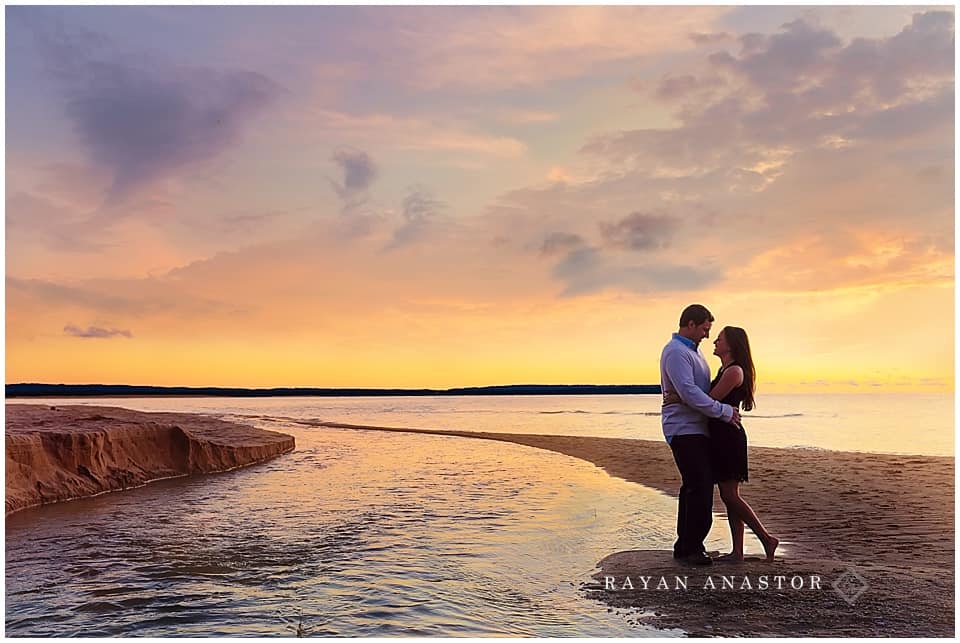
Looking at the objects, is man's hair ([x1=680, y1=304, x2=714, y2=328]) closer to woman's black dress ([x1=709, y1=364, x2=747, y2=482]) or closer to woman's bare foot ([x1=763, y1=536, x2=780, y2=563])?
woman's black dress ([x1=709, y1=364, x2=747, y2=482])

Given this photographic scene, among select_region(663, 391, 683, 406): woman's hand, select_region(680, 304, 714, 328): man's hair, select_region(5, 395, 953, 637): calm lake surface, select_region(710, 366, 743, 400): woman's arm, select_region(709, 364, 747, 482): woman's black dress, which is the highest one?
select_region(680, 304, 714, 328): man's hair

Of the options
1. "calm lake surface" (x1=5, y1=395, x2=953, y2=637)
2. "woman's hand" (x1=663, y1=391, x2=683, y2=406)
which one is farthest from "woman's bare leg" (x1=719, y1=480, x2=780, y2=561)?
"calm lake surface" (x1=5, y1=395, x2=953, y2=637)

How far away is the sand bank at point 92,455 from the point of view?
47.9 ft

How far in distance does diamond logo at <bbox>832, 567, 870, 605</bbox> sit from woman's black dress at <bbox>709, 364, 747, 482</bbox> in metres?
1.25

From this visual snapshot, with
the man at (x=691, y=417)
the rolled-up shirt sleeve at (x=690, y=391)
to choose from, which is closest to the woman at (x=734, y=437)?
the man at (x=691, y=417)

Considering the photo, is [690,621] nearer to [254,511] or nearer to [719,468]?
[719,468]

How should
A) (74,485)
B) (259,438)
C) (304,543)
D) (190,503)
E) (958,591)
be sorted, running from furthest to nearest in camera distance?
(259,438), (74,485), (190,503), (304,543), (958,591)

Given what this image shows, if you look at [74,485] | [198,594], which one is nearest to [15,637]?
[198,594]

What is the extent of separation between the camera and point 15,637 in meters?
6.69

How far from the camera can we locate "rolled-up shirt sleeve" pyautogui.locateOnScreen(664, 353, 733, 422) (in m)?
8.13

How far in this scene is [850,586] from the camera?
7.50m

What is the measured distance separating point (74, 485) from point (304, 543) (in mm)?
7417

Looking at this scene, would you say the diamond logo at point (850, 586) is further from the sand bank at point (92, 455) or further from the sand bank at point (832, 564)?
the sand bank at point (92, 455)

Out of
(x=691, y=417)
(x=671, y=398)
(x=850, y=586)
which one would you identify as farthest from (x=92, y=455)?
(x=850, y=586)
